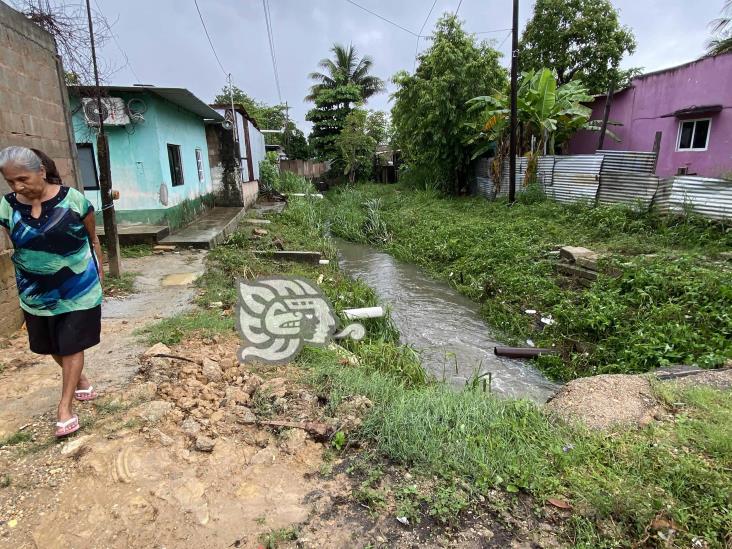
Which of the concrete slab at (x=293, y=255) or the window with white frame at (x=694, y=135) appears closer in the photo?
the concrete slab at (x=293, y=255)

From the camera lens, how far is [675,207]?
7.51m

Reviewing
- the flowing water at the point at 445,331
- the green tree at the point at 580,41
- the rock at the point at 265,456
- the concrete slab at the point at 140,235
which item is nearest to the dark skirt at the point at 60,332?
the rock at the point at 265,456

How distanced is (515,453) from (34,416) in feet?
9.72

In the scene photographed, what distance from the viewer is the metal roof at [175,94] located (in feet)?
24.4

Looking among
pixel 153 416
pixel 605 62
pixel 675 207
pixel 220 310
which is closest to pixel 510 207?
pixel 675 207

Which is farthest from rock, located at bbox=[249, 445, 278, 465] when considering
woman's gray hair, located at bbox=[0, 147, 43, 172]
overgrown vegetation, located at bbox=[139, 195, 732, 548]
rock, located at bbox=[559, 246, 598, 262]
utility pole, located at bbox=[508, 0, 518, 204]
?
utility pole, located at bbox=[508, 0, 518, 204]

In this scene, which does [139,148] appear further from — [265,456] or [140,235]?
[265,456]

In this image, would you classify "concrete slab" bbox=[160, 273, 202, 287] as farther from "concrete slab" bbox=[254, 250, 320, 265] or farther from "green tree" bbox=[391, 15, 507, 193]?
"green tree" bbox=[391, 15, 507, 193]

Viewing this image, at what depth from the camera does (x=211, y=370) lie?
10.7 feet

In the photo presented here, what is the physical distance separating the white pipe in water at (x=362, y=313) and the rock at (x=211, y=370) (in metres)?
2.11

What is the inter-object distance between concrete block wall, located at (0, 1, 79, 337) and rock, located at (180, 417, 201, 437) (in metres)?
2.48

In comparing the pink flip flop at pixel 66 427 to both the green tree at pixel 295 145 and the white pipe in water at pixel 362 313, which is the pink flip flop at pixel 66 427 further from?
the green tree at pixel 295 145

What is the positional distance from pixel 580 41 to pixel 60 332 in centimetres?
2144

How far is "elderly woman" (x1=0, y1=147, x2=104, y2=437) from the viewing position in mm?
2314
